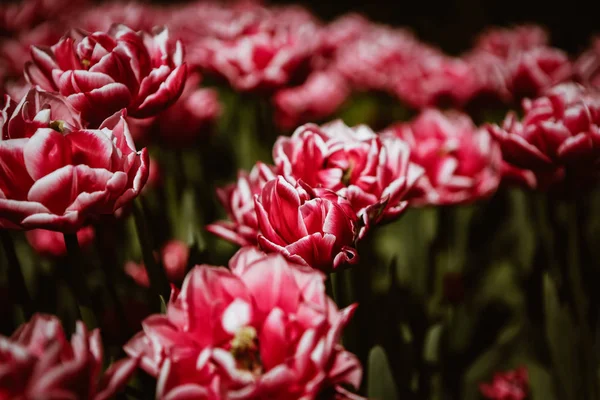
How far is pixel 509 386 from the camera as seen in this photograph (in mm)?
927

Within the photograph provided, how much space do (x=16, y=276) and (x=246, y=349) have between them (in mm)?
367

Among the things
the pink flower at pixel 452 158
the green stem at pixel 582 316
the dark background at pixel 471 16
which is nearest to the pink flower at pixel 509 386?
the green stem at pixel 582 316

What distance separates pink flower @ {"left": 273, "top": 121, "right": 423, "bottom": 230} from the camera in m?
0.66

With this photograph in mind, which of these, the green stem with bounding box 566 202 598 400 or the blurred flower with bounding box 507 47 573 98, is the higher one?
the blurred flower with bounding box 507 47 573 98

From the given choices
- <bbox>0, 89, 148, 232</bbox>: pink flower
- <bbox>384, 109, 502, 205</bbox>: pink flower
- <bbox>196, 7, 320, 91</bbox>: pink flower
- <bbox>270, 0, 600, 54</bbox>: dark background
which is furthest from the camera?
<bbox>270, 0, 600, 54</bbox>: dark background

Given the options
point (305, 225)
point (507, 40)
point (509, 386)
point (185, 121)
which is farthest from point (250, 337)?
point (507, 40)

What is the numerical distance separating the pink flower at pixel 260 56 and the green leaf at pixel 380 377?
2.35ft

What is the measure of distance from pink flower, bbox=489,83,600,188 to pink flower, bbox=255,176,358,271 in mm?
334

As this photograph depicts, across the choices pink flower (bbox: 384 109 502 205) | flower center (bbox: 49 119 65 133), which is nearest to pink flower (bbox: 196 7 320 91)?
pink flower (bbox: 384 109 502 205)

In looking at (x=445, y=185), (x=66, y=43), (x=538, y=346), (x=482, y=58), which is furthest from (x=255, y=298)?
(x=482, y=58)

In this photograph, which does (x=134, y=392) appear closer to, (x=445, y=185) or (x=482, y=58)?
(x=445, y=185)

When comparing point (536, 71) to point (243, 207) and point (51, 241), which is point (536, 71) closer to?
point (243, 207)

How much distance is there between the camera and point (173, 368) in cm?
46

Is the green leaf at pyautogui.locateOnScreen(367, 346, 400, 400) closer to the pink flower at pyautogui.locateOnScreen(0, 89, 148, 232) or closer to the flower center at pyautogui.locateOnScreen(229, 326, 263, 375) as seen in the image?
the flower center at pyautogui.locateOnScreen(229, 326, 263, 375)
